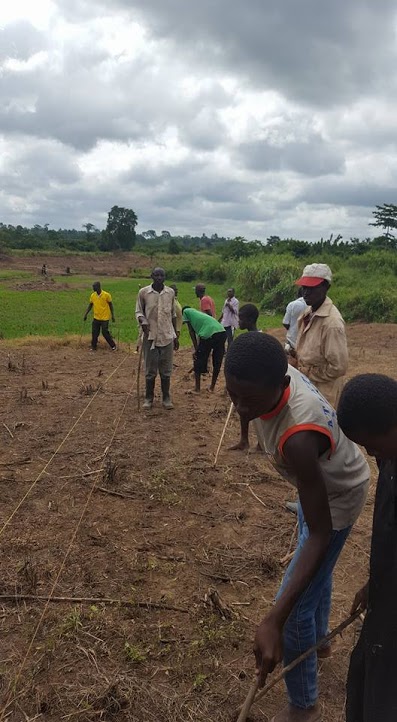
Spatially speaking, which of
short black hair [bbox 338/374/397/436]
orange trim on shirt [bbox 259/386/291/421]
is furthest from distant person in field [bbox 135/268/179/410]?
short black hair [bbox 338/374/397/436]

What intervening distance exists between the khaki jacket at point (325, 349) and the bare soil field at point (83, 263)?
3413 centimetres

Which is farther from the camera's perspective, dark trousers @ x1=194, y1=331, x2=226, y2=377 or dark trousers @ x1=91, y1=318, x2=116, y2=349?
dark trousers @ x1=91, y1=318, x2=116, y2=349

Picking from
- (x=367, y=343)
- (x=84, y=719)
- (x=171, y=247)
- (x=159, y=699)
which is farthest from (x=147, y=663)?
(x=171, y=247)

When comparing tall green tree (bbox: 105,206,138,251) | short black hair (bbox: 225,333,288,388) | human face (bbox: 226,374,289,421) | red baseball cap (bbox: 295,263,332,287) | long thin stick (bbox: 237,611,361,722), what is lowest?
long thin stick (bbox: 237,611,361,722)

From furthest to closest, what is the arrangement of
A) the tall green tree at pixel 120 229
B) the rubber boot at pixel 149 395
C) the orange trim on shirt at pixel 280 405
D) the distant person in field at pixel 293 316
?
the tall green tree at pixel 120 229 < the rubber boot at pixel 149 395 < the distant person in field at pixel 293 316 < the orange trim on shirt at pixel 280 405

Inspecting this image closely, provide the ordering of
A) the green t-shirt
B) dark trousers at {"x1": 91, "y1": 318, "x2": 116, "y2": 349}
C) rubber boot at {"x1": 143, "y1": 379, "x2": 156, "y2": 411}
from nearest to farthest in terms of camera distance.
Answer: rubber boot at {"x1": 143, "y1": 379, "x2": 156, "y2": 411} < the green t-shirt < dark trousers at {"x1": 91, "y1": 318, "x2": 116, "y2": 349}

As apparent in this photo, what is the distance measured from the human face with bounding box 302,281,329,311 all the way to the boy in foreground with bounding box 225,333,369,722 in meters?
1.93

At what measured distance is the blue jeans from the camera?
6.16 feet

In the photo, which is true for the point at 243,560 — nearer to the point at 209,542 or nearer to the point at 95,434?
the point at 209,542

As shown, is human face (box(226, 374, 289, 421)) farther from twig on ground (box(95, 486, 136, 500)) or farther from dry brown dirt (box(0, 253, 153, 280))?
dry brown dirt (box(0, 253, 153, 280))

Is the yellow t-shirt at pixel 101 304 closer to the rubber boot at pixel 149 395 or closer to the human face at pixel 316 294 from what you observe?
the rubber boot at pixel 149 395

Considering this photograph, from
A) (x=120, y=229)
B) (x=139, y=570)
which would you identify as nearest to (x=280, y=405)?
(x=139, y=570)

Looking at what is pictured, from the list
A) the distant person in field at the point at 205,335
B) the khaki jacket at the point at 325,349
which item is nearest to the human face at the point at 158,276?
the distant person in field at the point at 205,335

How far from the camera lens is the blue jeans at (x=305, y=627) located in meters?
1.88
